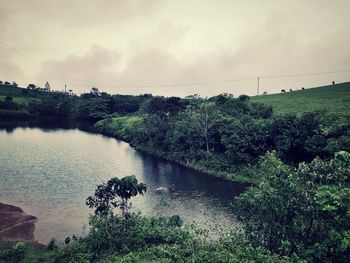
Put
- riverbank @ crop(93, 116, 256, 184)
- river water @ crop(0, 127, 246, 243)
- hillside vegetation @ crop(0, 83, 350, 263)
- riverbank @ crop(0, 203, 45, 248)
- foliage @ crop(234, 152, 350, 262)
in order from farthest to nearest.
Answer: riverbank @ crop(93, 116, 256, 184) < river water @ crop(0, 127, 246, 243) < riverbank @ crop(0, 203, 45, 248) < hillside vegetation @ crop(0, 83, 350, 263) < foliage @ crop(234, 152, 350, 262)

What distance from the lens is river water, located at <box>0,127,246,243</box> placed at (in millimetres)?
45781

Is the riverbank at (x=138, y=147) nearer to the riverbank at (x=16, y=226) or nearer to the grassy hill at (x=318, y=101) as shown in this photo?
the grassy hill at (x=318, y=101)

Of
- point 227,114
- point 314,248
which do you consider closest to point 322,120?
point 227,114

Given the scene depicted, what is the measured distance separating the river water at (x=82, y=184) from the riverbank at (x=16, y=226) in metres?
1.02

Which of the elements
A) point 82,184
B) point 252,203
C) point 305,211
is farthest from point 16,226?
point 305,211

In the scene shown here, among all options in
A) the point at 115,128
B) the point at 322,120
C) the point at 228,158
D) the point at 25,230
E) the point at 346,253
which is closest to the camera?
the point at 346,253

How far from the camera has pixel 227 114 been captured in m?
87.6

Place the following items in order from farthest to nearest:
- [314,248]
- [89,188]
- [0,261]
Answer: [89,188], [0,261], [314,248]

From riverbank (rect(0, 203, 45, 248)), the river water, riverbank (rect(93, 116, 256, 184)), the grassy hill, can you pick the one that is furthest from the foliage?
the grassy hill

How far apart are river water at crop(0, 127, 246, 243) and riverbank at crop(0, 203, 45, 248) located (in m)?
1.02

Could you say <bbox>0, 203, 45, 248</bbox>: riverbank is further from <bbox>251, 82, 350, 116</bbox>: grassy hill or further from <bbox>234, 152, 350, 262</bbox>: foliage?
<bbox>251, 82, 350, 116</bbox>: grassy hill

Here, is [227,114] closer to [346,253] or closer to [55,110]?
[346,253]

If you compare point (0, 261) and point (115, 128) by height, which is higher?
point (115, 128)

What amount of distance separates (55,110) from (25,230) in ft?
459
